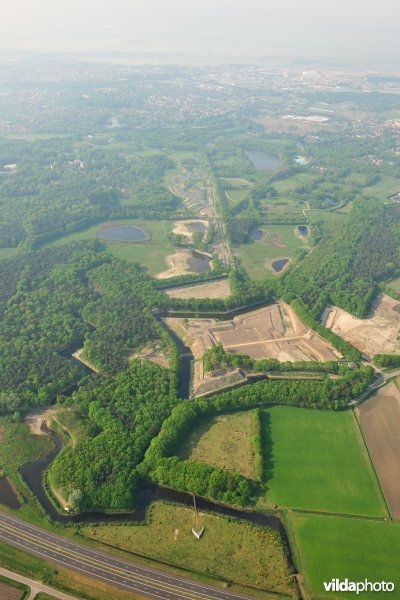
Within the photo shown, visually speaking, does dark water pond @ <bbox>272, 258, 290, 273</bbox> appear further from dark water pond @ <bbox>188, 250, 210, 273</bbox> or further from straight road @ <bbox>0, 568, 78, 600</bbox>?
straight road @ <bbox>0, 568, 78, 600</bbox>

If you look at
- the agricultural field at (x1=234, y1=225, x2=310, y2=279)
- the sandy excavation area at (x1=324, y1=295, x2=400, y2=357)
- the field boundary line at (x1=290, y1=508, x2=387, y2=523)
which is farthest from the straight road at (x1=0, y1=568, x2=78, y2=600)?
the agricultural field at (x1=234, y1=225, x2=310, y2=279)

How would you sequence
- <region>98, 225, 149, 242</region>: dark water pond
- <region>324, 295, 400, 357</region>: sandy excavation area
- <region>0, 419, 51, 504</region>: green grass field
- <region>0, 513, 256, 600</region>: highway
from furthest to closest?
<region>98, 225, 149, 242</region>: dark water pond → <region>324, 295, 400, 357</region>: sandy excavation area → <region>0, 419, 51, 504</region>: green grass field → <region>0, 513, 256, 600</region>: highway

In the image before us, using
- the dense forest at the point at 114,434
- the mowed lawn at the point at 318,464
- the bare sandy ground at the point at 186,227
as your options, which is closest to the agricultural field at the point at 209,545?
the dense forest at the point at 114,434

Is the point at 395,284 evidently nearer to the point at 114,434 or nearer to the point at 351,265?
the point at 351,265

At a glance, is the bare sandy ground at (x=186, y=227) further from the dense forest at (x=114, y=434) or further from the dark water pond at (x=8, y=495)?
the dark water pond at (x=8, y=495)

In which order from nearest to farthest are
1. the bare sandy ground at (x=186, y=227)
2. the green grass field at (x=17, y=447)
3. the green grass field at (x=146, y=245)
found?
the green grass field at (x=17, y=447)
the green grass field at (x=146, y=245)
the bare sandy ground at (x=186, y=227)

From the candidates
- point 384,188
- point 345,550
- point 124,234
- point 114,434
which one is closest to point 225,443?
point 114,434

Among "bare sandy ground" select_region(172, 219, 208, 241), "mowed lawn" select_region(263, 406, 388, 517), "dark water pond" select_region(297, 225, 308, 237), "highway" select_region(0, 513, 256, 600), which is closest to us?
"highway" select_region(0, 513, 256, 600)

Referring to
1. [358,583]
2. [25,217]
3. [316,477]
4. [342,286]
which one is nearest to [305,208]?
[342,286]
